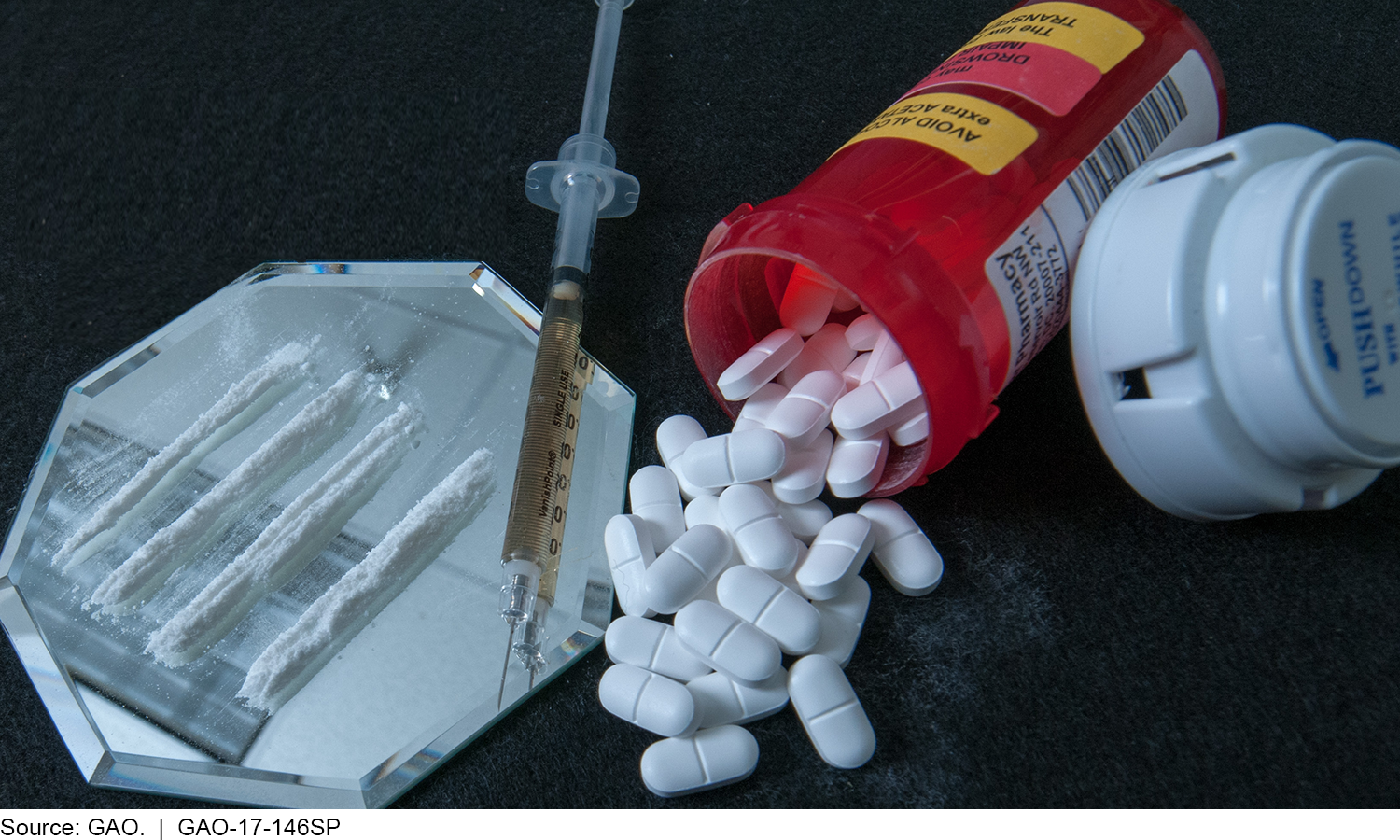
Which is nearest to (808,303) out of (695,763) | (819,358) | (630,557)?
(819,358)

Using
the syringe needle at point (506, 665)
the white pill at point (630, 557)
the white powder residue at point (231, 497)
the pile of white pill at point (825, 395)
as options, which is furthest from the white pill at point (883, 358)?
the white powder residue at point (231, 497)

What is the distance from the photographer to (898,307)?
0.62 metres

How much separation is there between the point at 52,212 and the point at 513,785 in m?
0.80

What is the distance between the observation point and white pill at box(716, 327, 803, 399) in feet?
2.39

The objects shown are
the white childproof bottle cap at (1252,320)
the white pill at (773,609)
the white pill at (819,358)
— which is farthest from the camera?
the white pill at (819,358)

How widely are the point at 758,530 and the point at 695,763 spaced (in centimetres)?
17

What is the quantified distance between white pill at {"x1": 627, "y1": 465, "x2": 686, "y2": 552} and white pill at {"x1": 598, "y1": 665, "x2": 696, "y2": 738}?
0.10m

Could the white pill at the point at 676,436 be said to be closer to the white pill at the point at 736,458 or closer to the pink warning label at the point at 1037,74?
the white pill at the point at 736,458

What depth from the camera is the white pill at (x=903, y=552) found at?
0.72 meters

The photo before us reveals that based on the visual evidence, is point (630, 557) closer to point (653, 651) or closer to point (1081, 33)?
point (653, 651)

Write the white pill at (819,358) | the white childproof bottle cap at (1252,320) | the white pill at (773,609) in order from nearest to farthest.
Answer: the white childproof bottle cap at (1252,320) < the white pill at (773,609) < the white pill at (819,358)

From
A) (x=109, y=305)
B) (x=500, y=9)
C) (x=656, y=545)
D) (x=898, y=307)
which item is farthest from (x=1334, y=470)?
(x=109, y=305)

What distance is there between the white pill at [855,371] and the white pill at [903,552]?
98 millimetres

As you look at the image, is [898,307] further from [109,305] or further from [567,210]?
[109,305]
